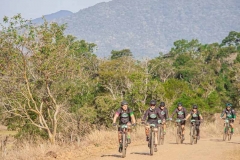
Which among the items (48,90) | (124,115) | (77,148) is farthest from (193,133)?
(48,90)

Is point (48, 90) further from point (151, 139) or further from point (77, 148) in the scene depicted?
point (151, 139)

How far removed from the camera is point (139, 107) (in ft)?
124

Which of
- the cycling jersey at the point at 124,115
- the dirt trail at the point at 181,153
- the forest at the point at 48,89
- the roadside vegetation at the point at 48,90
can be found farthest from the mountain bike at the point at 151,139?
the forest at the point at 48,89

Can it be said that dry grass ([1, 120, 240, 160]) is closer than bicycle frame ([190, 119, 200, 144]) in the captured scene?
Yes

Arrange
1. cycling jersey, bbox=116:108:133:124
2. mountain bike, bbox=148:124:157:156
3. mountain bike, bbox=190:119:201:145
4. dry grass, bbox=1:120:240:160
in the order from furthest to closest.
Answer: mountain bike, bbox=190:119:201:145
dry grass, bbox=1:120:240:160
mountain bike, bbox=148:124:157:156
cycling jersey, bbox=116:108:133:124

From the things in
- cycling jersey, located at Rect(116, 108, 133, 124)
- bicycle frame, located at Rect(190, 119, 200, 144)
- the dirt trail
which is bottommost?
the dirt trail

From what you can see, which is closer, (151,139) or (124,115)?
(124,115)

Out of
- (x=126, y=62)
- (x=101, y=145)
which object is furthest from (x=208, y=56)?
(x=101, y=145)

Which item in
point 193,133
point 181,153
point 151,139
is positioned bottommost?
point 181,153

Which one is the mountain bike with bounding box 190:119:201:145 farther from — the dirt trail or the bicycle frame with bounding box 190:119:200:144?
the dirt trail

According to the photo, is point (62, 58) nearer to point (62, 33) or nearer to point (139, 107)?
point (62, 33)

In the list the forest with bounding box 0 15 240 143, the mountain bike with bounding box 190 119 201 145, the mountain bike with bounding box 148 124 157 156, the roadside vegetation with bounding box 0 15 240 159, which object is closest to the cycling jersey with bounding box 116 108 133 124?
the mountain bike with bounding box 148 124 157 156

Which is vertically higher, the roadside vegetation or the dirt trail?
the roadside vegetation

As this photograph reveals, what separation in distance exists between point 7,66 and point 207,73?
6484cm
